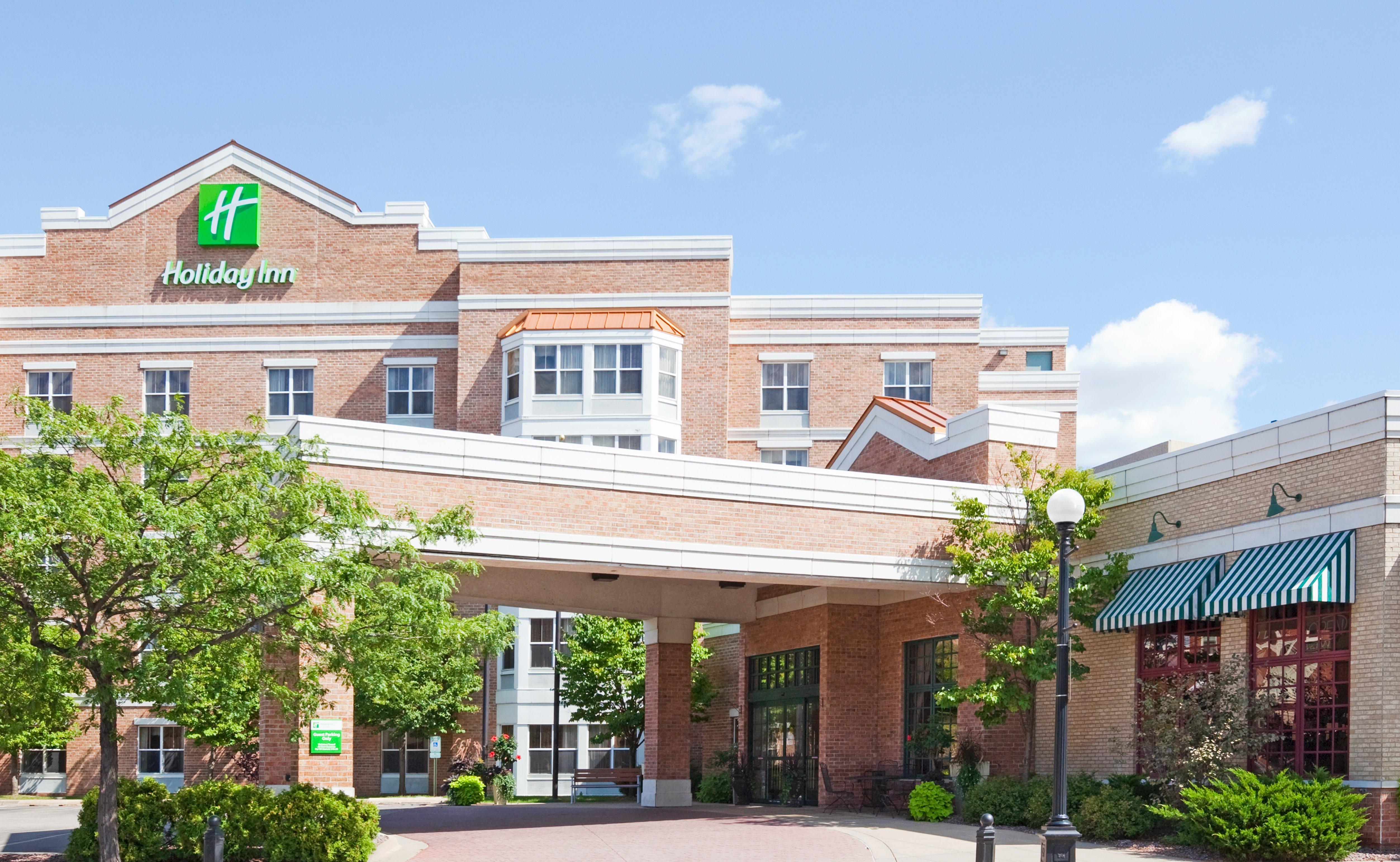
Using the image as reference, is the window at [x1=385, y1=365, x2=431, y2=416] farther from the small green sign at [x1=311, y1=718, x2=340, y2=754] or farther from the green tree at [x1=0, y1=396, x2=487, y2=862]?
the green tree at [x1=0, y1=396, x2=487, y2=862]

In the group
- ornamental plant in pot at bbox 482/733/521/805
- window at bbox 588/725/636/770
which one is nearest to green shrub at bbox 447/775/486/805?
ornamental plant in pot at bbox 482/733/521/805

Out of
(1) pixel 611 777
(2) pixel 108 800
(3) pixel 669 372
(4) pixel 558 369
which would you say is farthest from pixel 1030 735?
(4) pixel 558 369

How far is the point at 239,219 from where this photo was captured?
156ft

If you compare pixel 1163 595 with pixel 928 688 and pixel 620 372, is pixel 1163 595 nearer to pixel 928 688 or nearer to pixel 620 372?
pixel 928 688

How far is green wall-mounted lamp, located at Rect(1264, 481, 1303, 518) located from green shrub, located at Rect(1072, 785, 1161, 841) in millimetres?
4627

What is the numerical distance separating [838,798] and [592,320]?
69.6 feet

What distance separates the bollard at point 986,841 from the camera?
14250 millimetres

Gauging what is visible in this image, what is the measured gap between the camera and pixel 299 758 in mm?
20281

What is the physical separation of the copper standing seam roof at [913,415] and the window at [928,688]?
4.08 m

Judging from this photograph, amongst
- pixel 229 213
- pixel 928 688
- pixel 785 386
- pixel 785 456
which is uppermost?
pixel 229 213

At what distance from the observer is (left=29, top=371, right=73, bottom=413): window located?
4762cm

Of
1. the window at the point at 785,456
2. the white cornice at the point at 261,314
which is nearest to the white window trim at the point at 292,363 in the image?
the white cornice at the point at 261,314

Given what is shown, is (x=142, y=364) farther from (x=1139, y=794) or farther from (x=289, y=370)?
(x=1139, y=794)

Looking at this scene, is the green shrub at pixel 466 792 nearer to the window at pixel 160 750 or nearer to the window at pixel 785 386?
the window at pixel 160 750
